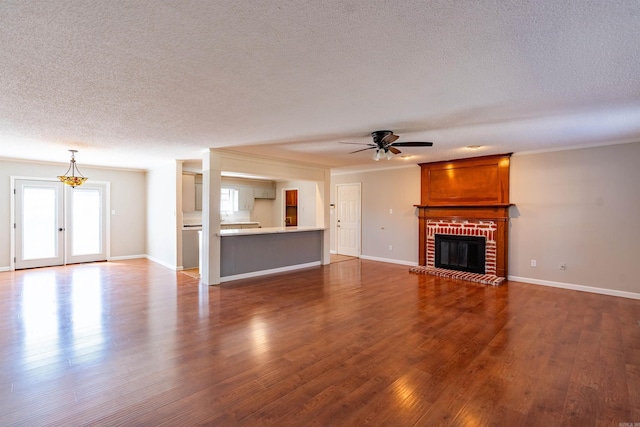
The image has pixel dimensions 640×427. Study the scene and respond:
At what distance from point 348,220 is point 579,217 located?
16.4ft

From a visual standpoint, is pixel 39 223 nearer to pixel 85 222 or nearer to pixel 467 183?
pixel 85 222

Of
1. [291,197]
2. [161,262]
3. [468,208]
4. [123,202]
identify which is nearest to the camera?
[468,208]

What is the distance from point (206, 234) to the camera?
211 inches

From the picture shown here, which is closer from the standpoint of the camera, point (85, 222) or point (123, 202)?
point (85, 222)

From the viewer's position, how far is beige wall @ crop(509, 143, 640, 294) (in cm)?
468

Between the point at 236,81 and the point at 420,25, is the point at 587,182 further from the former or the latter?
the point at 236,81

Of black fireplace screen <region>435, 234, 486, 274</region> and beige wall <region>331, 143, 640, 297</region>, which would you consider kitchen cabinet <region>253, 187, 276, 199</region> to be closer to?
black fireplace screen <region>435, 234, 486, 274</region>

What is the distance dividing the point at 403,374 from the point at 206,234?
402 centimetres

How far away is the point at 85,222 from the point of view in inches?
291

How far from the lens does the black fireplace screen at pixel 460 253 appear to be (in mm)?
6050

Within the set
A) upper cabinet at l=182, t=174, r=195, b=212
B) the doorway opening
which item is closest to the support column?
upper cabinet at l=182, t=174, r=195, b=212

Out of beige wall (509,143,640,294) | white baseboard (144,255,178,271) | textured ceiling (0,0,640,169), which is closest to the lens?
textured ceiling (0,0,640,169)

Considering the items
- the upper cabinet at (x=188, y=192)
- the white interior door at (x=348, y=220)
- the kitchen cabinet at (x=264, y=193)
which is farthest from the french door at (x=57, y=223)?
the white interior door at (x=348, y=220)

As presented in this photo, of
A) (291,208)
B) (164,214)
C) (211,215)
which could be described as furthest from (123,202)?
(291,208)
